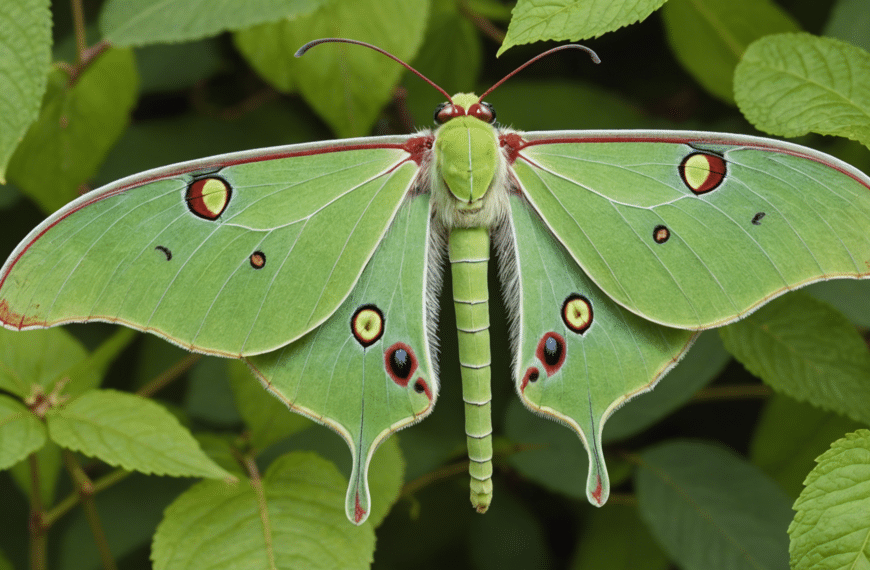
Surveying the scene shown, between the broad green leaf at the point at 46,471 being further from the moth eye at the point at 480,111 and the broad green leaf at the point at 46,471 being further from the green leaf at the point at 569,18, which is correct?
the green leaf at the point at 569,18

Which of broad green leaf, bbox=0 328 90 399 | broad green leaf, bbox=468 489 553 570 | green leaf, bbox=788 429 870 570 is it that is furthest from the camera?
broad green leaf, bbox=468 489 553 570

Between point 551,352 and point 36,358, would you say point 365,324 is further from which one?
point 36,358

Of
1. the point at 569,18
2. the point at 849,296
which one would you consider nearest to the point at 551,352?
the point at 569,18

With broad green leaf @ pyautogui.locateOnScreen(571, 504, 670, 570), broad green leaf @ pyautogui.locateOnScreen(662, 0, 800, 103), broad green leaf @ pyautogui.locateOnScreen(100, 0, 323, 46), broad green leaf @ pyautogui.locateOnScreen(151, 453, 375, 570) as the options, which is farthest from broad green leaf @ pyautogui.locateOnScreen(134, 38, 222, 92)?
broad green leaf @ pyautogui.locateOnScreen(571, 504, 670, 570)

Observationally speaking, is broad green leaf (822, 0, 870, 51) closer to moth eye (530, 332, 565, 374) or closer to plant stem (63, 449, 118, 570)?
moth eye (530, 332, 565, 374)

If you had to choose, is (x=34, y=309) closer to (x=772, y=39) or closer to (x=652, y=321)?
(x=652, y=321)
